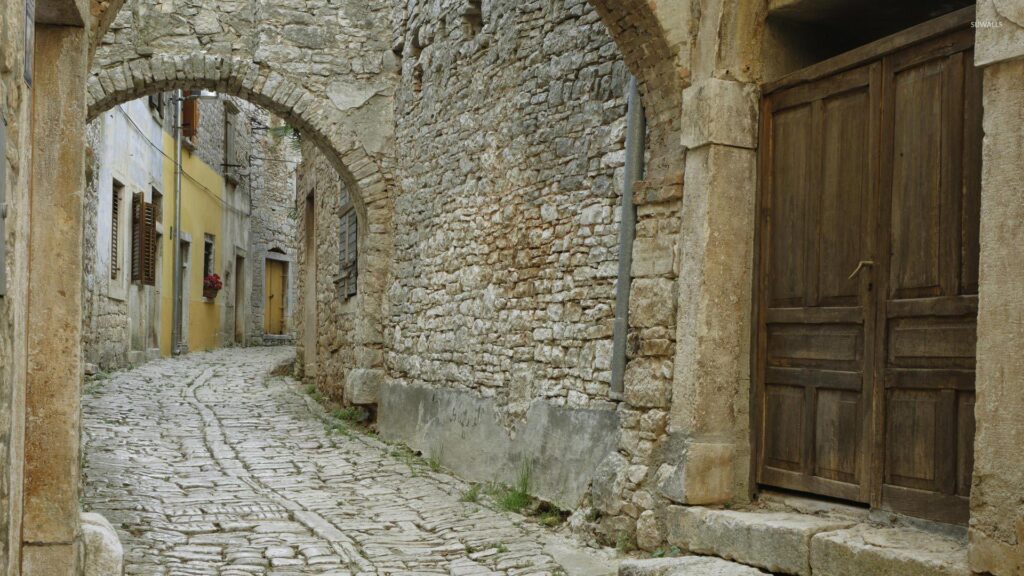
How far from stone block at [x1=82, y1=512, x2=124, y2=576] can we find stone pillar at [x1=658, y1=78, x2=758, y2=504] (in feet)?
7.78

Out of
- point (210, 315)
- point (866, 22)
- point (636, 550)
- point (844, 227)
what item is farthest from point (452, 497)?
point (210, 315)

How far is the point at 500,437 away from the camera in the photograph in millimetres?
6914

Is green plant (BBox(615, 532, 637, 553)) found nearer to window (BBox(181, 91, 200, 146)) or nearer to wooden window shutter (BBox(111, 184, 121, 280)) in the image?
wooden window shutter (BBox(111, 184, 121, 280))

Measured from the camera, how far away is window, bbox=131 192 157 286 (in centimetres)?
1562

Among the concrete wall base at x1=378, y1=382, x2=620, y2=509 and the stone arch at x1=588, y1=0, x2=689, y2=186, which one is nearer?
the stone arch at x1=588, y1=0, x2=689, y2=186

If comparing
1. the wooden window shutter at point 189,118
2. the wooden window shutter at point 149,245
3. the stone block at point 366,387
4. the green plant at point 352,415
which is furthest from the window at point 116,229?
the stone block at point 366,387

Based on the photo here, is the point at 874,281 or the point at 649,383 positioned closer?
the point at 874,281

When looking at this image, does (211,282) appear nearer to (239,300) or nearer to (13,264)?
(239,300)

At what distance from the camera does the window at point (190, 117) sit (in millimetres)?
19297

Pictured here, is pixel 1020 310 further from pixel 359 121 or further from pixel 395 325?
pixel 359 121

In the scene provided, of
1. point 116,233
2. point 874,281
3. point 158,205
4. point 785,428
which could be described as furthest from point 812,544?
point 158,205

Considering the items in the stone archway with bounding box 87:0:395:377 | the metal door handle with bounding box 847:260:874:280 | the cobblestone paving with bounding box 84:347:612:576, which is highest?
the stone archway with bounding box 87:0:395:377

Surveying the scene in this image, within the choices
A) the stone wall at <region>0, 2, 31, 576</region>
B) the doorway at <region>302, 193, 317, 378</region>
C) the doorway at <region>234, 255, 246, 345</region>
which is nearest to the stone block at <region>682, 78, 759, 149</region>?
the stone wall at <region>0, 2, 31, 576</region>

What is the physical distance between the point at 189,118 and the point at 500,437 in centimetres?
1493
